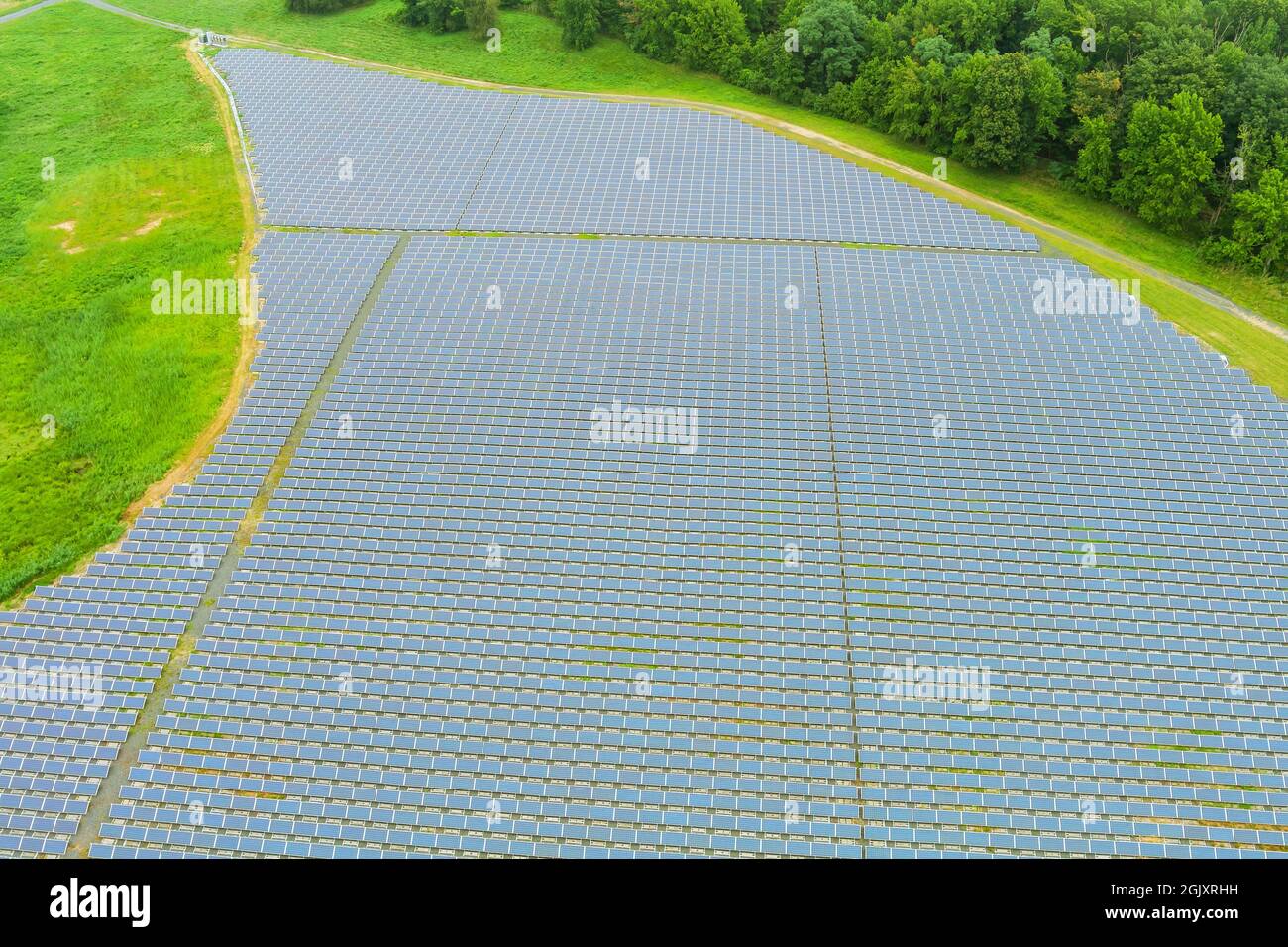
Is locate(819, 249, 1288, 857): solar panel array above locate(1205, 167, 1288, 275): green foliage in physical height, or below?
below

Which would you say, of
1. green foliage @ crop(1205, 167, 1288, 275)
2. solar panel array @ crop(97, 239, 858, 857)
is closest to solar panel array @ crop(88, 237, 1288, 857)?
solar panel array @ crop(97, 239, 858, 857)

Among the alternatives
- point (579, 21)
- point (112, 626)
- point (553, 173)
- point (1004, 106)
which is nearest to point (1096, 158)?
point (1004, 106)

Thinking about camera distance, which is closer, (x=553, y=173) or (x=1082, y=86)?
(x=1082, y=86)

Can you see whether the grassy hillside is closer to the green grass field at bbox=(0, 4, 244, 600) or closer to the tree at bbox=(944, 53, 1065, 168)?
the tree at bbox=(944, 53, 1065, 168)

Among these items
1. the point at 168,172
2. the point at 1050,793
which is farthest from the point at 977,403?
the point at 168,172

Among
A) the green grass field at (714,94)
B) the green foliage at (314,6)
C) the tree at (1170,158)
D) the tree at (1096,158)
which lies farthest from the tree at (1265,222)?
the green foliage at (314,6)

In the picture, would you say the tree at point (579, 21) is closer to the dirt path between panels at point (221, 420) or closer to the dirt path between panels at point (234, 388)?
the dirt path between panels at point (234, 388)

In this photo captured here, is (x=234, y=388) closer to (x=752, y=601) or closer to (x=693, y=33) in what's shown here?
(x=752, y=601)
